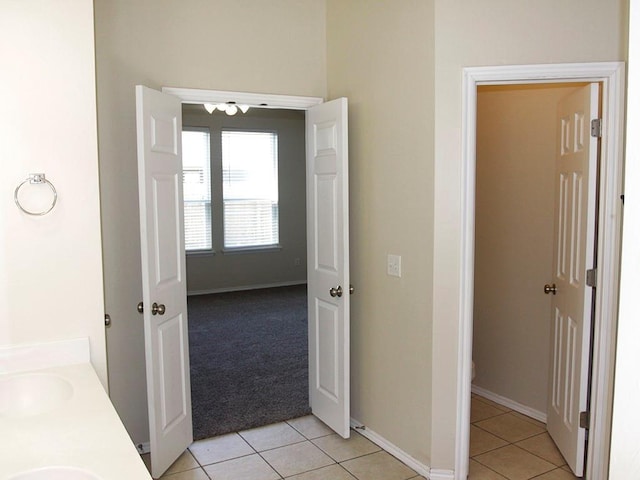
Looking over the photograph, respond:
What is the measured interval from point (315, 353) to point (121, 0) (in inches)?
96.8

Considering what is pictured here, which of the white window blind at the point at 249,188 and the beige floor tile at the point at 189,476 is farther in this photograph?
the white window blind at the point at 249,188

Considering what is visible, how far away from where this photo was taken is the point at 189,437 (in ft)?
11.5

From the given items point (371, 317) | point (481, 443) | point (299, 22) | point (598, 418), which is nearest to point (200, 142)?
point (299, 22)

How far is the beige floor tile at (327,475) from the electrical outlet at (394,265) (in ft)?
3.71

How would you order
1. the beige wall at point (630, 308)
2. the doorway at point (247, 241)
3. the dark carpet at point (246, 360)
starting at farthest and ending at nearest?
1. the doorway at point (247, 241)
2. the dark carpet at point (246, 360)
3. the beige wall at point (630, 308)

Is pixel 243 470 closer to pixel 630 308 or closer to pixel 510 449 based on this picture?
pixel 510 449

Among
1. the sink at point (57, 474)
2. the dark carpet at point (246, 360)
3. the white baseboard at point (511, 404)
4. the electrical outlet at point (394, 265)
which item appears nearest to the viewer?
the sink at point (57, 474)

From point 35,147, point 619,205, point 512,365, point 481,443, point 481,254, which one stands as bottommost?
point 481,443

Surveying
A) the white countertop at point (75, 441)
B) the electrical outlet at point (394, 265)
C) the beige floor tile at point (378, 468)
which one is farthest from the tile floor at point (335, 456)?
the white countertop at point (75, 441)

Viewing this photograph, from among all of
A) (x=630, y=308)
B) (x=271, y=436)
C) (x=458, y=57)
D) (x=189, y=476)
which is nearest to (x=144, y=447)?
(x=189, y=476)

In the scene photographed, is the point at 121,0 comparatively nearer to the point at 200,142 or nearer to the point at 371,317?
the point at 371,317

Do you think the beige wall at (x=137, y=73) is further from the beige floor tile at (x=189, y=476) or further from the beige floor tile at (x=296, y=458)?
the beige floor tile at (x=296, y=458)

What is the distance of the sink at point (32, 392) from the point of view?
2105mm

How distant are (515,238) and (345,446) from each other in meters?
1.79
